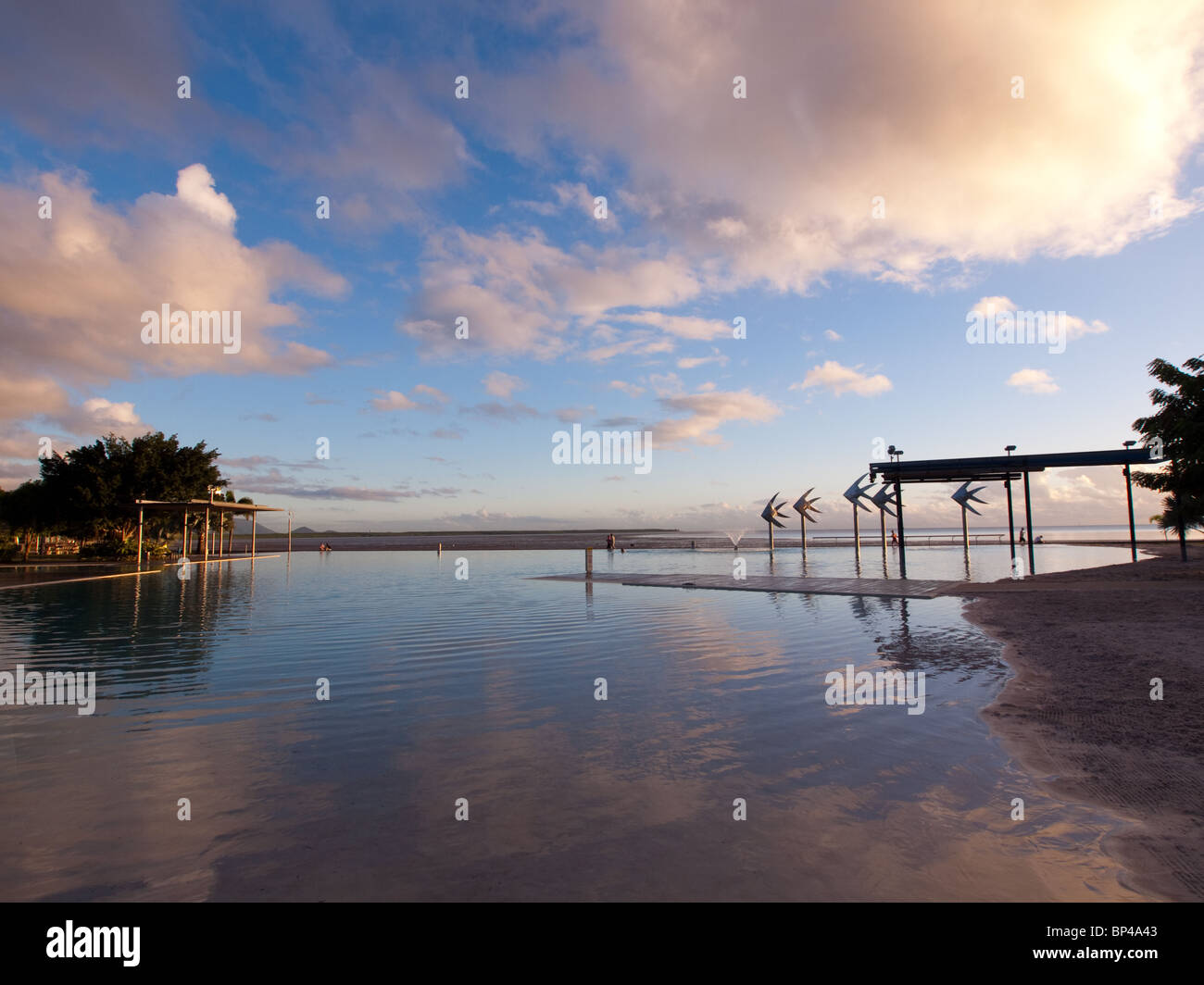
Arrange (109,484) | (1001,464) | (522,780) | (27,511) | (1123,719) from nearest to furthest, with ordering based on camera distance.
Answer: (522,780) → (1123,719) → (1001,464) → (109,484) → (27,511)

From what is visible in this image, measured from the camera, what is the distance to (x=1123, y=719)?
7.51 metres

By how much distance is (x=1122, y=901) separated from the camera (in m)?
3.89

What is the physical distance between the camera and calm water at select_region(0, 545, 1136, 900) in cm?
421

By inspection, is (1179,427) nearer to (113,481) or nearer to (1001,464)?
(1001,464)

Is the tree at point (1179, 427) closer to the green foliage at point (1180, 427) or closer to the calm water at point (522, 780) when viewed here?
the green foliage at point (1180, 427)

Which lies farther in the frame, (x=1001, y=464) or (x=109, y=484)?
(x=109, y=484)

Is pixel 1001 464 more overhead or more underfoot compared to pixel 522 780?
more overhead

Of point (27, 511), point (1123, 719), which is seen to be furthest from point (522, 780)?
point (27, 511)

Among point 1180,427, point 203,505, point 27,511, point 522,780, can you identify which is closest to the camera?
point 522,780

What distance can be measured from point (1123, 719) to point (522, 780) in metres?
7.48

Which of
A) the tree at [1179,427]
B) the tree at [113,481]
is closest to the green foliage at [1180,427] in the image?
the tree at [1179,427]

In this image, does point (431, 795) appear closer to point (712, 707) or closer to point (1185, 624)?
point (712, 707)
